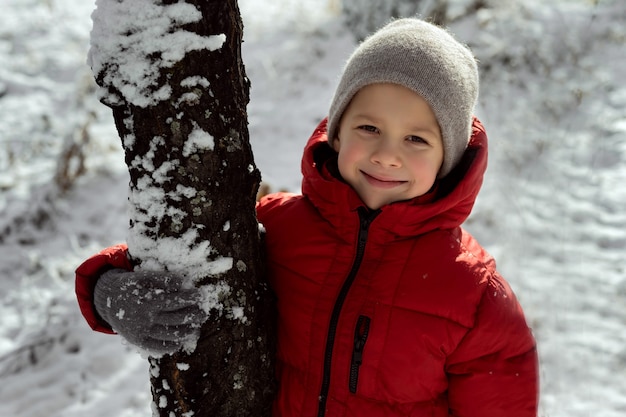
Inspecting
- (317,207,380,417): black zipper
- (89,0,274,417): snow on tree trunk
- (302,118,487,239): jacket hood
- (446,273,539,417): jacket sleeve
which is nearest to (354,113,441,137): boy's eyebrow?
(302,118,487,239): jacket hood

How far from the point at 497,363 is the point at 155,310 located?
96 cm

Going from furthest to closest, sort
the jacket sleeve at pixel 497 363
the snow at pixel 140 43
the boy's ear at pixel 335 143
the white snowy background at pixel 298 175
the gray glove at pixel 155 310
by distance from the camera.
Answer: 1. the white snowy background at pixel 298 175
2. the boy's ear at pixel 335 143
3. the jacket sleeve at pixel 497 363
4. the gray glove at pixel 155 310
5. the snow at pixel 140 43

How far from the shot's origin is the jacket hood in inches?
64.9

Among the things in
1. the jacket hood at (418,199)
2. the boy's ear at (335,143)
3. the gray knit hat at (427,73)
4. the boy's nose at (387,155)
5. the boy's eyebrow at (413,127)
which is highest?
the gray knit hat at (427,73)

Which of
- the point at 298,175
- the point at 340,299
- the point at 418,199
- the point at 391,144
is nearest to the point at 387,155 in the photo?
the point at 391,144

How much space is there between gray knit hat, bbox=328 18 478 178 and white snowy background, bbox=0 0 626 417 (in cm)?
174

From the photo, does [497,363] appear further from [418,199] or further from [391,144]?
[391,144]

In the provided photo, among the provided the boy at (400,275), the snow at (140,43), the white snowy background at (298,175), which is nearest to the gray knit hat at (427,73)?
the boy at (400,275)

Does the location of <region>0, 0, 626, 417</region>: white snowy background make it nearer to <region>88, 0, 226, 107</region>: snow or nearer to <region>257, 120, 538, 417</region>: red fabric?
<region>257, 120, 538, 417</region>: red fabric

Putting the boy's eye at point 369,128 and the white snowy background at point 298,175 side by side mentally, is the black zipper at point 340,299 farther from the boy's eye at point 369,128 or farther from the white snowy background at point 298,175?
the white snowy background at point 298,175

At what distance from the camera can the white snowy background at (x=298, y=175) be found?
2.92 meters

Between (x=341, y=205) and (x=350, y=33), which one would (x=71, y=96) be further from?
(x=341, y=205)

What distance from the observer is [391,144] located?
1650 millimetres

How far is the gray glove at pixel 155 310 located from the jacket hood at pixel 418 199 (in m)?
0.50
